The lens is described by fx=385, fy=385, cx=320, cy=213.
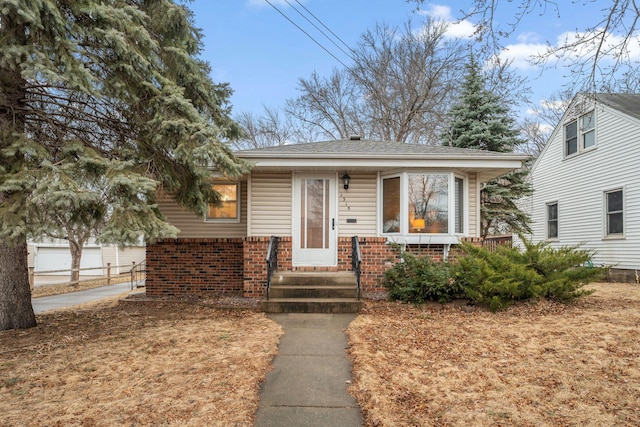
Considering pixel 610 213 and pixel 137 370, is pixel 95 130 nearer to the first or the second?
pixel 137 370

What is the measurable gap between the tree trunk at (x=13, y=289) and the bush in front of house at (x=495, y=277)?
585 centimetres

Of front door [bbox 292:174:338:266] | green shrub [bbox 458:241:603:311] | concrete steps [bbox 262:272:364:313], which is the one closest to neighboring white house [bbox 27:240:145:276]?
front door [bbox 292:174:338:266]

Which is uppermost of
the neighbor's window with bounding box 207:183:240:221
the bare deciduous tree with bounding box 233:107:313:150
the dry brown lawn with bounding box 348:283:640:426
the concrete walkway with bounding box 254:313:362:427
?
the bare deciduous tree with bounding box 233:107:313:150

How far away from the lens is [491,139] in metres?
13.3

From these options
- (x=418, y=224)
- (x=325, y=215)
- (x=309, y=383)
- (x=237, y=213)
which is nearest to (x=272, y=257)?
(x=325, y=215)

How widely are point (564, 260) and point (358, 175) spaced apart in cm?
412

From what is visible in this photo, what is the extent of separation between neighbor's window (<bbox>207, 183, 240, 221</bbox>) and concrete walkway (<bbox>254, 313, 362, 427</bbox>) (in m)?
3.96

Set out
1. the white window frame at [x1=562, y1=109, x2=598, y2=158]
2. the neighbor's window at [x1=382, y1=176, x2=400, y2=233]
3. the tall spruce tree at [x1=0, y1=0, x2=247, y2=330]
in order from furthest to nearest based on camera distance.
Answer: the white window frame at [x1=562, y1=109, x2=598, y2=158] → the neighbor's window at [x1=382, y1=176, x2=400, y2=233] → the tall spruce tree at [x1=0, y1=0, x2=247, y2=330]

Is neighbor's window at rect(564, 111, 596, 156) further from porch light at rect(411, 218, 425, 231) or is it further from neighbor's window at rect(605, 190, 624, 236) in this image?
porch light at rect(411, 218, 425, 231)

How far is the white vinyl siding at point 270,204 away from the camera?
8.30m

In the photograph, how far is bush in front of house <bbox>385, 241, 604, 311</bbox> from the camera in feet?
20.0

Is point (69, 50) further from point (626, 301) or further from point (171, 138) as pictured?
point (626, 301)

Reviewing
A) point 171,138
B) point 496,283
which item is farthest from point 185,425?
point 496,283

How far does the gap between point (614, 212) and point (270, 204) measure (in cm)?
1010
